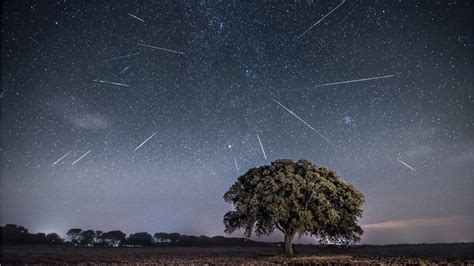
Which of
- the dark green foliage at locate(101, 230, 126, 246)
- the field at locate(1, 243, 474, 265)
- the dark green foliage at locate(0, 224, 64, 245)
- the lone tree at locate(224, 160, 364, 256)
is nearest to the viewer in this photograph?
the field at locate(1, 243, 474, 265)

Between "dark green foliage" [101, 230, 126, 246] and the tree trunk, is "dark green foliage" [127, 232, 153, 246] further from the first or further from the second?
the tree trunk

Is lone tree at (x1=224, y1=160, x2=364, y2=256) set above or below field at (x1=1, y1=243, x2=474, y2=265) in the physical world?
above

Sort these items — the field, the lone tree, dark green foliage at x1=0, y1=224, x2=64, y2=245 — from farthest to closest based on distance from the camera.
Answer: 1. dark green foliage at x1=0, y1=224, x2=64, y2=245
2. the lone tree
3. the field

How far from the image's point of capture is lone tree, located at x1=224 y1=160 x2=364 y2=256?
37312mm

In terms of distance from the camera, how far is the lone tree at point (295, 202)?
37312 millimetres

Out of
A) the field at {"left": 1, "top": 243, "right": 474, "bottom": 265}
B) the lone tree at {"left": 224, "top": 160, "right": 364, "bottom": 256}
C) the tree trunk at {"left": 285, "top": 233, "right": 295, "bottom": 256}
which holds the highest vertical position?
the lone tree at {"left": 224, "top": 160, "right": 364, "bottom": 256}

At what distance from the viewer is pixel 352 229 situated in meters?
39.8

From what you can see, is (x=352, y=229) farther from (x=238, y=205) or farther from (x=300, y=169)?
(x=238, y=205)

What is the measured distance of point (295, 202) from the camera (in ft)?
121

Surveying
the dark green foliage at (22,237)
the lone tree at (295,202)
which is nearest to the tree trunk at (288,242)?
the lone tree at (295,202)

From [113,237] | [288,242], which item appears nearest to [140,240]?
[113,237]

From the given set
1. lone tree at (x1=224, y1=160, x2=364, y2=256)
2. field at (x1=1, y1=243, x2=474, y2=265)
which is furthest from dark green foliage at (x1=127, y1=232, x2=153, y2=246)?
lone tree at (x1=224, y1=160, x2=364, y2=256)

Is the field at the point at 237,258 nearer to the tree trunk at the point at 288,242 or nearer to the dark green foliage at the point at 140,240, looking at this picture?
the tree trunk at the point at 288,242

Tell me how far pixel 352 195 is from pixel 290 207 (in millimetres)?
6834
